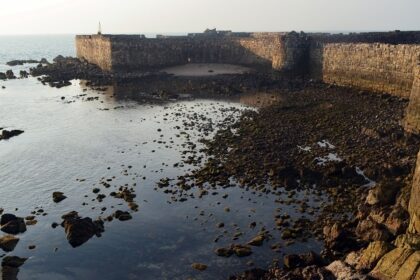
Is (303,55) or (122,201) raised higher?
(303,55)

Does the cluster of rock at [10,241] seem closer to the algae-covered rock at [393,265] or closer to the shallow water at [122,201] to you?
the shallow water at [122,201]

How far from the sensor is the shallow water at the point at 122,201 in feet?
45.9

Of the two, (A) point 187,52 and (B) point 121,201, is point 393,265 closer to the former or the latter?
(B) point 121,201

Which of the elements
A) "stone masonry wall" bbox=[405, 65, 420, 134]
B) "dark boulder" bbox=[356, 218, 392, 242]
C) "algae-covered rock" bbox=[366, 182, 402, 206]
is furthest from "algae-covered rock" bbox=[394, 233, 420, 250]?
"stone masonry wall" bbox=[405, 65, 420, 134]

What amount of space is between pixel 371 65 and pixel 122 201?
86.4 feet

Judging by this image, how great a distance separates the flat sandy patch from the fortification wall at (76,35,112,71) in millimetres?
8262

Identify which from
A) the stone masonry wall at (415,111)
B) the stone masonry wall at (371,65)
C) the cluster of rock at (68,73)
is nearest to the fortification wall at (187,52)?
the cluster of rock at (68,73)

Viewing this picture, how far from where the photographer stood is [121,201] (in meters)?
18.9

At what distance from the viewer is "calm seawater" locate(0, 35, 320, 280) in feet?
45.9

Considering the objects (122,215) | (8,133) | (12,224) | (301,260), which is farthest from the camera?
(8,133)

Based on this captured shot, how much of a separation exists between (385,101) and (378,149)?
35.5 ft

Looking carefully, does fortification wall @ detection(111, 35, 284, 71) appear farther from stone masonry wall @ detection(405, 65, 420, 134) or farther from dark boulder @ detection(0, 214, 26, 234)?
dark boulder @ detection(0, 214, 26, 234)

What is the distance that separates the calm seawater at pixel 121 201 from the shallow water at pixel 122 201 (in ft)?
0.14

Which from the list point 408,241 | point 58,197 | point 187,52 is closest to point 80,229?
point 58,197
